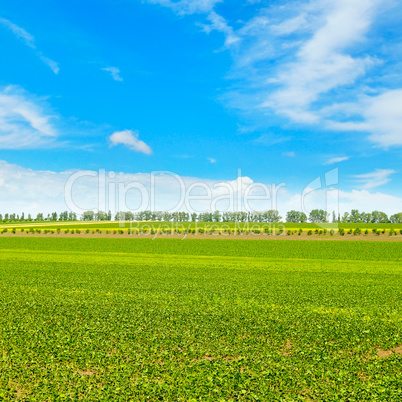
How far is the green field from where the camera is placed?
916 cm

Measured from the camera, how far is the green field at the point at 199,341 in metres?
9.16

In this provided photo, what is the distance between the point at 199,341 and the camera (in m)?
12.3

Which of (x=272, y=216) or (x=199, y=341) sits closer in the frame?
(x=199, y=341)

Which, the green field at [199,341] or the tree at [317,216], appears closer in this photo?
the green field at [199,341]

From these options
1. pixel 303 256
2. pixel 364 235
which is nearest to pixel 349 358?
pixel 303 256

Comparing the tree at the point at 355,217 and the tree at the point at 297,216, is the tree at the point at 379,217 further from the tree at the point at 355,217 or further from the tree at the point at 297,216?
the tree at the point at 297,216

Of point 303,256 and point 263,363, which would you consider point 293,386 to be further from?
point 303,256

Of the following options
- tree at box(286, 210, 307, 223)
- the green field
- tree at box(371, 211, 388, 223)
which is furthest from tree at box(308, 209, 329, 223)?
the green field

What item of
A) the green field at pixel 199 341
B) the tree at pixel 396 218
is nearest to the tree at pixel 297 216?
the tree at pixel 396 218

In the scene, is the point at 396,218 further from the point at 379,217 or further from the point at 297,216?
the point at 297,216

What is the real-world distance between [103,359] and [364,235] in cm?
8806

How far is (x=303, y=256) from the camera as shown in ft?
157

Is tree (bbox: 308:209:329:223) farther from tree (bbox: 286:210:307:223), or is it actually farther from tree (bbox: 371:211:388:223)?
tree (bbox: 371:211:388:223)

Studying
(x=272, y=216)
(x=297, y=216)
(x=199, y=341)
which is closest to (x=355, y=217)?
(x=297, y=216)
